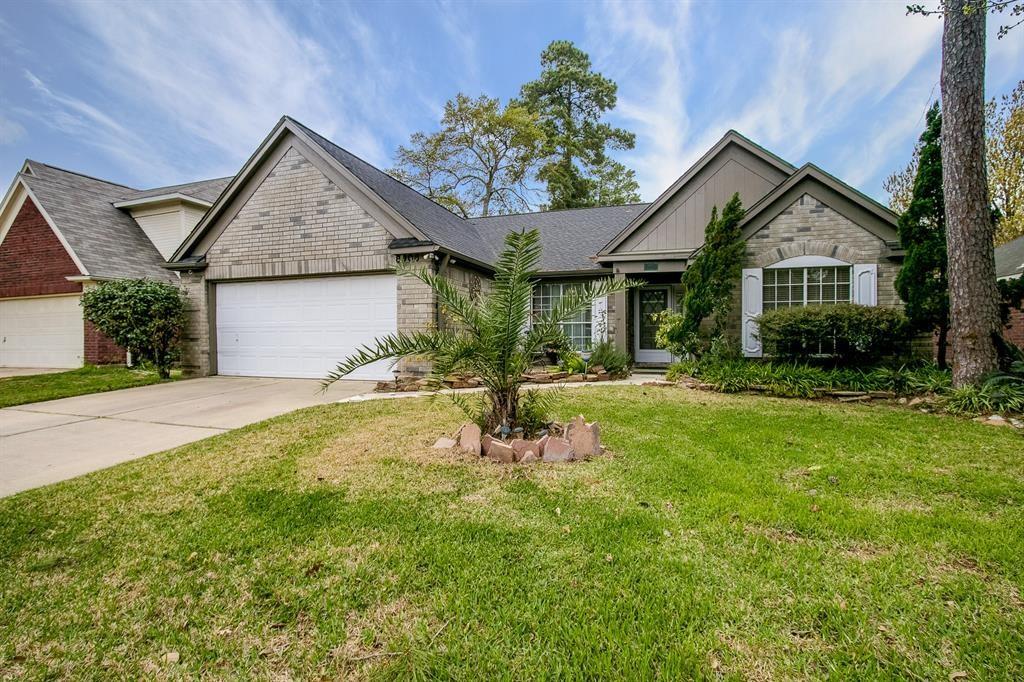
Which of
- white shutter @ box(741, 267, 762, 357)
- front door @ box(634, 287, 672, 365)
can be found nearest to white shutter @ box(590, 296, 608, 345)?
front door @ box(634, 287, 672, 365)

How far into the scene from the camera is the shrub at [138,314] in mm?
10609

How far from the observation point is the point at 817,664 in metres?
1.81

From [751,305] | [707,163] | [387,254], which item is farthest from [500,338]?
[707,163]

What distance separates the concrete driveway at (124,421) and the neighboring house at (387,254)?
1567 mm

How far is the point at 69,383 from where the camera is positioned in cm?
967

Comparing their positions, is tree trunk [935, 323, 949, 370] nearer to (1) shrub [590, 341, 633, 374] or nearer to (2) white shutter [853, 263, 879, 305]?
(2) white shutter [853, 263, 879, 305]

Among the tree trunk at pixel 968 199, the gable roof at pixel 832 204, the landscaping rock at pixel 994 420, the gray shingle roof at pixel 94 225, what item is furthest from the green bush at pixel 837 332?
the gray shingle roof at pixel 94 225

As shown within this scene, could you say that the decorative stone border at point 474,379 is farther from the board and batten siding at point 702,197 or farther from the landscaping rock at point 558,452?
the landscaping rock at point 558,452

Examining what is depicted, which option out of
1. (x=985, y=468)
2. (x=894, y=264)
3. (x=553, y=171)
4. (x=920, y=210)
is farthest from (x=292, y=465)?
(x=553, y=171)

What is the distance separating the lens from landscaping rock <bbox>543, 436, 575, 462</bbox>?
14.1 ft

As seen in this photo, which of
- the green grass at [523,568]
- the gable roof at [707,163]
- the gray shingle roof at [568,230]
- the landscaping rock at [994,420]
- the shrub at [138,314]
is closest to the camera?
the green grass at [523,568]

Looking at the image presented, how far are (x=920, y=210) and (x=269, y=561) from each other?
34.4 ft

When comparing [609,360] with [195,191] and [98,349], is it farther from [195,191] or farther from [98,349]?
[195,191]

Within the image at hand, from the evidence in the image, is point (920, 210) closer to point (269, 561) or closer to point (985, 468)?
point (985, 468)
